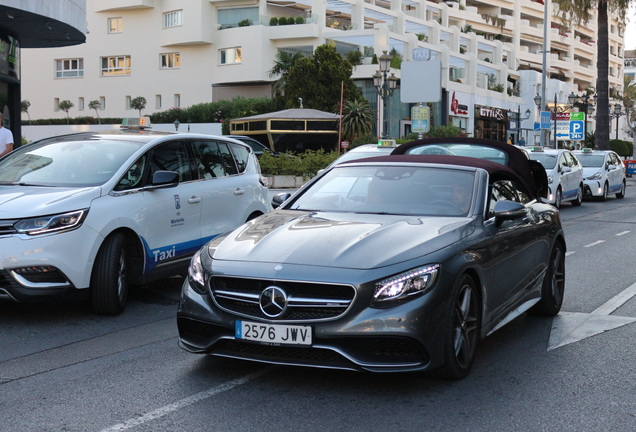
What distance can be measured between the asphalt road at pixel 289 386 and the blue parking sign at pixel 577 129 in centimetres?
5079

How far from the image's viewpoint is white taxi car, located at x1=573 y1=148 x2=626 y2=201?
86.9ft

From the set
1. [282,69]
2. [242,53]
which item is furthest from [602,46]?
[242,53]

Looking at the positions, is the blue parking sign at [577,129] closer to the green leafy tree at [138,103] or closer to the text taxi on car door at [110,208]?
the green leafy tree at [138,103]

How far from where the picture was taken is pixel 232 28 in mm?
63906

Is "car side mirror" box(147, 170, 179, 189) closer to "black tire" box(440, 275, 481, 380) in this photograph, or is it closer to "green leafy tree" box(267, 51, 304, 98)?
"black tire" box(440, 275, 481, 380)

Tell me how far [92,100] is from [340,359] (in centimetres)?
6922

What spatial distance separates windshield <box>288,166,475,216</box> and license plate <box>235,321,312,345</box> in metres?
1.53

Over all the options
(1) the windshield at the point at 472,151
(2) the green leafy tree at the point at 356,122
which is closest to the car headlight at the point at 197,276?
(1) the windshield at the point at 472,151

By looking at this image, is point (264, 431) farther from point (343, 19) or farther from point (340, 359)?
point (343, 19)

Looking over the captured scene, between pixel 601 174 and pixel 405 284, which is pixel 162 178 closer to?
pixel 405 284

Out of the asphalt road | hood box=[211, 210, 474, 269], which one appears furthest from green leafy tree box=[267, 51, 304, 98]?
hood box=[211, 210, 474, 269]

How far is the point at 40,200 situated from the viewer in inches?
296

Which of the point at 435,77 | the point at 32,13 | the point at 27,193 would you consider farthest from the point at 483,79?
the point at 27,193

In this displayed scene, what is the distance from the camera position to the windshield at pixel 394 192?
6312mm
